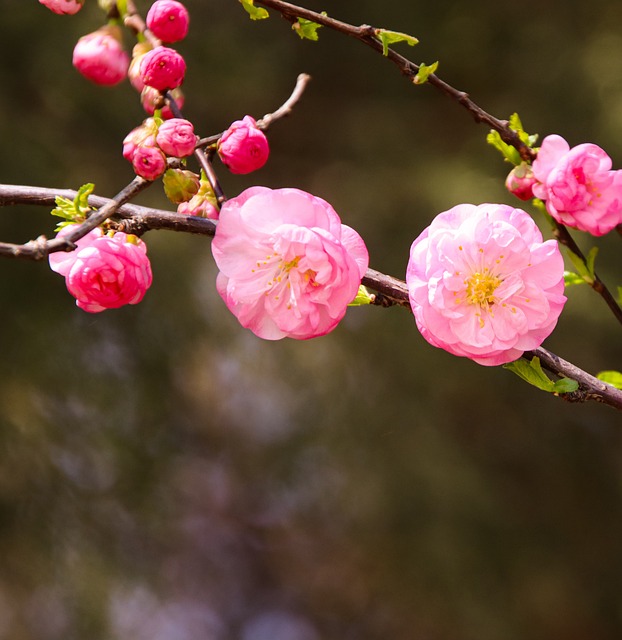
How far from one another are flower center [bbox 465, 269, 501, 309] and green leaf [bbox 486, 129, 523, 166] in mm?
112

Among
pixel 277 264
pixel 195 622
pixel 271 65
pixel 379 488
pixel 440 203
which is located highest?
pixel 277 264

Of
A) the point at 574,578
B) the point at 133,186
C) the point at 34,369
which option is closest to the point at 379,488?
the point at 574,578

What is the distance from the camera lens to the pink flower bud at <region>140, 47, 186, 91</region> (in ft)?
1.13

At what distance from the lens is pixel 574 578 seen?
139 centimetres

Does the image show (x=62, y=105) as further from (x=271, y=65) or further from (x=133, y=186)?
(x=133, y=186)

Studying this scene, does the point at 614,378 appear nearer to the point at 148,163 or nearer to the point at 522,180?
the point at 522,180

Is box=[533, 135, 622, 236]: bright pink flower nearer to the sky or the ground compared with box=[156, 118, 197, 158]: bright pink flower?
nearer to the ground

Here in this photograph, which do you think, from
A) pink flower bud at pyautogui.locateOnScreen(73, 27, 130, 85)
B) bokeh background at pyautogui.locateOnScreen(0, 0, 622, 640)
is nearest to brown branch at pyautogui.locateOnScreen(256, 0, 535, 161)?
pink flower bud at pyautogui.locateOnScreen(73, 27, 130, 85)

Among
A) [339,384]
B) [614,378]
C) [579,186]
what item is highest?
[579,186]

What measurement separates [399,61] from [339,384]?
1072 millimetres

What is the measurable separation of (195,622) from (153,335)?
850mm

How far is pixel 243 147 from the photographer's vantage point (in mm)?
330

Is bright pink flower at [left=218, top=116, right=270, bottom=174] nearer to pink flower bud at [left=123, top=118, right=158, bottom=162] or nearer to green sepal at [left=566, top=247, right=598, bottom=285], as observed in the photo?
pink flower bud at [left=123, top=118, right=158, bottom=162]

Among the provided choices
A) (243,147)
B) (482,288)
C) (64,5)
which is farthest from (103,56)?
(482,288)
